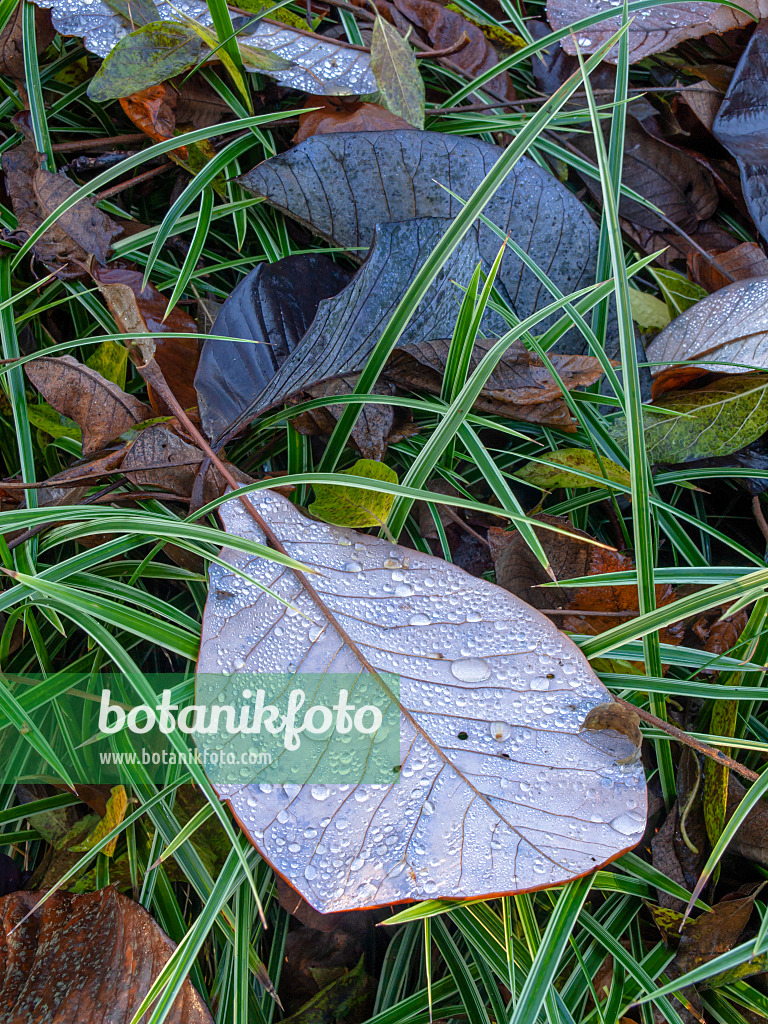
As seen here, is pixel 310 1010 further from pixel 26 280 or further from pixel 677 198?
pixel 677 198

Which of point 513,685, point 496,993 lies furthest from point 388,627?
point 496,993

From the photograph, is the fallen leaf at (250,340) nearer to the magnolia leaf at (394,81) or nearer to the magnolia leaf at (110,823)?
the magnolia leaf at (394,81)

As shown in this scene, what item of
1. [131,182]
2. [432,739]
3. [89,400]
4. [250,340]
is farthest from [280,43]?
[432,739]

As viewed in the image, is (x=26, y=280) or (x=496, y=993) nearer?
(x=496, y=993)

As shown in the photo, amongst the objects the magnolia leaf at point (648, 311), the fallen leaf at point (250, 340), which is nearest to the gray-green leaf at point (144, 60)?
the fallen leaf at point (250, 340)

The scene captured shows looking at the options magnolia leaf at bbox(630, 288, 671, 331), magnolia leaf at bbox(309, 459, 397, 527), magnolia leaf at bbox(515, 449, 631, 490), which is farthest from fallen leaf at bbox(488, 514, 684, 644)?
magnolia leaf at bbox(630, 288, 671, 331)

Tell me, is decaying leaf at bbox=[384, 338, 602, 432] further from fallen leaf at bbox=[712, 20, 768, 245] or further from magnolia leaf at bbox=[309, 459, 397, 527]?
fallen leaf at bbox=[712, 20, 768, 245]
